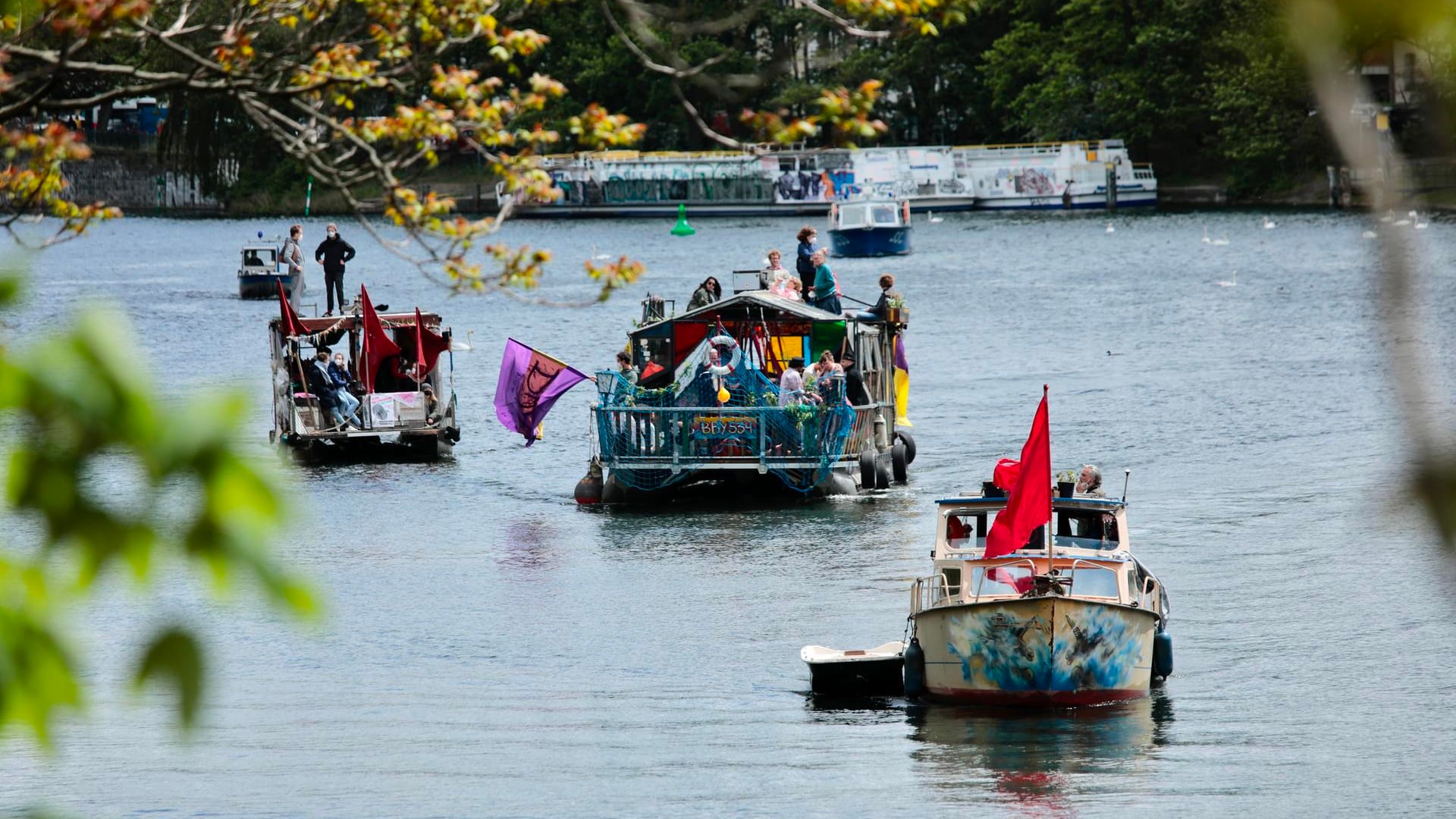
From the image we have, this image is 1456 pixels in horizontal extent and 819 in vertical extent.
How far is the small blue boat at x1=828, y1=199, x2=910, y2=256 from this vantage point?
92.6 metres

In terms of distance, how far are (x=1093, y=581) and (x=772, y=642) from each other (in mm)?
4602

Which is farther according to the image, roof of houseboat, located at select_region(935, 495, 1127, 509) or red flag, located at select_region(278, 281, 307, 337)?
red flag, located at select_region(278, 281, 307, 337)

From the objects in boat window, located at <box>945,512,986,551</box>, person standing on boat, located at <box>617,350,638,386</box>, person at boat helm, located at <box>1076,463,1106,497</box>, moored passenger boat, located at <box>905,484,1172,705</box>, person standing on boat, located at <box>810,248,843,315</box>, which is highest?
person standing on boat, located at <box>810,248,843,315</box>

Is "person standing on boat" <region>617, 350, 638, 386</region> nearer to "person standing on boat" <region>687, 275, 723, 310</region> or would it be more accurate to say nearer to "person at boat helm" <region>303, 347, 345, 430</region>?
"person standing on boat" <region>687, 275, 723, 310</region>

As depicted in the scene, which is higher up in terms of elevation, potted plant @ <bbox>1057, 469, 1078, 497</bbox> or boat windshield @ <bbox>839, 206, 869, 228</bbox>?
boat windshield @ <bbox>839, 206, 869, 228</bbox>

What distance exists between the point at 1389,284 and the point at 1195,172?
126677 millimetres

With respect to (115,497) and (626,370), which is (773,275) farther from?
(115,497)

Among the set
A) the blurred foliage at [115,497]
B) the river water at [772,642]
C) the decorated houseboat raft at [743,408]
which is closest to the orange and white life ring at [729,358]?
the decorated houseboat raft at [743,408]

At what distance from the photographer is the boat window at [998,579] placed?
773 inches

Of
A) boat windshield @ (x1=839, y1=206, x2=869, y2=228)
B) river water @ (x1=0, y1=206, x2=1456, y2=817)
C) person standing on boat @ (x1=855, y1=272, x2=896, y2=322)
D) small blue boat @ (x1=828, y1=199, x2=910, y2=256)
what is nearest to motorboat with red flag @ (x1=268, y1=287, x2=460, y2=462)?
river water @ (x1=0, y1=206, x2=1456, y2=817)

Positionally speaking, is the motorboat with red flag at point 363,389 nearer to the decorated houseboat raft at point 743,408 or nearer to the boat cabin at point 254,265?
the decorated houseboat raft at point 743,408

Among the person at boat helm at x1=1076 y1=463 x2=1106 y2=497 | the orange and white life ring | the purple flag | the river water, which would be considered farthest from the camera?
the purple flag

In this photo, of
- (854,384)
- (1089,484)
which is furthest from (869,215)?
(1089,484)

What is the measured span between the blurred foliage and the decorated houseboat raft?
89.0ft
